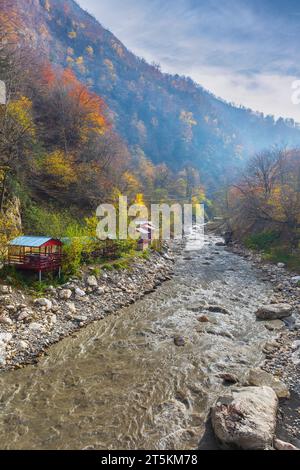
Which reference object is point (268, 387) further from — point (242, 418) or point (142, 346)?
point (142, 346)

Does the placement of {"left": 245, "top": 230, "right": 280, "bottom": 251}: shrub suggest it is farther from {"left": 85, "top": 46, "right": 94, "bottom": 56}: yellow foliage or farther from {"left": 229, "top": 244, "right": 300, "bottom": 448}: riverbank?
{"left": 85, "top": 46, "right": 94, "bottom": 56}: yellow foliage

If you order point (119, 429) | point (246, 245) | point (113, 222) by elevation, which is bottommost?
point (119, 429)

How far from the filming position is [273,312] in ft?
51.8

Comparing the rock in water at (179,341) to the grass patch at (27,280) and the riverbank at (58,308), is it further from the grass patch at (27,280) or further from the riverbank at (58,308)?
the grass patch at (27,280)

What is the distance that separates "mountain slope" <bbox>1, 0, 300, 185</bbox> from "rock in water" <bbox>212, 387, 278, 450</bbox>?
99.3 m

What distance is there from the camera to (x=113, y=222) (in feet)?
82.7

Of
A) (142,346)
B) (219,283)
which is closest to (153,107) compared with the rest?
(219,283)

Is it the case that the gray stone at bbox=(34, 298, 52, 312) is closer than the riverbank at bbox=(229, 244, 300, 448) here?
No

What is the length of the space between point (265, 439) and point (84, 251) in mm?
14482

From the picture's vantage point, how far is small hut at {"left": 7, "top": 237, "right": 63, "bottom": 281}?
605 inches

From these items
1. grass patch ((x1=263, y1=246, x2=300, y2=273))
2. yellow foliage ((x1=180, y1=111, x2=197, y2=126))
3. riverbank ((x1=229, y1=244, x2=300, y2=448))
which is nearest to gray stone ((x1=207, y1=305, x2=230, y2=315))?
riverbank ((x1=229, y1=244, x2=300, y2=448))

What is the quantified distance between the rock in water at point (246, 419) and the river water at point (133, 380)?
0.71 m

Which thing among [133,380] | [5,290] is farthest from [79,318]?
[133,380]

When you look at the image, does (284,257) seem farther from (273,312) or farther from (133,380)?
(133,380)
